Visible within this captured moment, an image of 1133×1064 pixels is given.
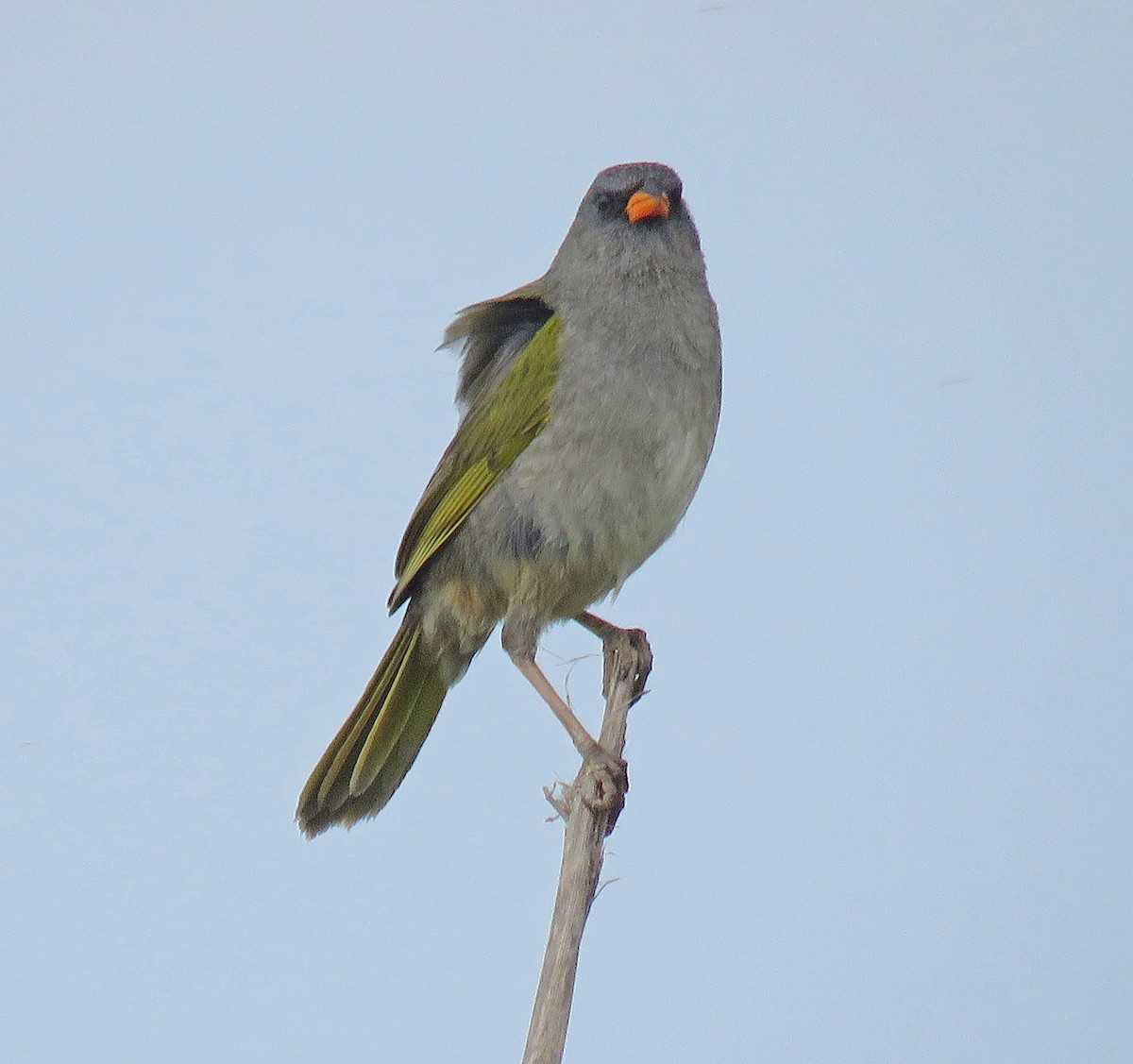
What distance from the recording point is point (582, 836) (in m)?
3.39

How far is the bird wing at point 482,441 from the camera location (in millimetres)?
4164

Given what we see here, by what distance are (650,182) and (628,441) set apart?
0.79 metres

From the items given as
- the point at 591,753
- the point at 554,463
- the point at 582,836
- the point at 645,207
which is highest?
the point at 645,207

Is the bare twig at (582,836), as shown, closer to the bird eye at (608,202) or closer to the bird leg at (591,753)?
the bird leg at (591,753)

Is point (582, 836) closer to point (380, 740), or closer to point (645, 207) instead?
point (380, 740)

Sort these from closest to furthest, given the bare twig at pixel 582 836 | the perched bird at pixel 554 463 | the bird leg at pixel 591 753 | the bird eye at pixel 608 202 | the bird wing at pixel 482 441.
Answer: the bare twig at pixel 582 836 < the bird leg at pixel 591 753 < the perched bird at pixel 554 463 < the bird wing at pixel 482 441 < the bird eye at pixel 608 202

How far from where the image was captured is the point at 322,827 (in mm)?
4453

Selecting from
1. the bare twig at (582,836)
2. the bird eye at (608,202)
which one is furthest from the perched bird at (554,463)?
the bare twig at (582,836)

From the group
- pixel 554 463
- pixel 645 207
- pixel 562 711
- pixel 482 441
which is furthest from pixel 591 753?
pixel 645 207

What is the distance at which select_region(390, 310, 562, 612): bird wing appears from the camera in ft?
13.7

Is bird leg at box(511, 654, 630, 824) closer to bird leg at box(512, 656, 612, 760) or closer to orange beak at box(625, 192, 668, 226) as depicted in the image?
bird leg at box(512, 656, 612, 760)

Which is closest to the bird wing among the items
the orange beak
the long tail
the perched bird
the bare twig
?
the perched bird

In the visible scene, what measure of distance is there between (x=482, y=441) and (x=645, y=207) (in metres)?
0.76

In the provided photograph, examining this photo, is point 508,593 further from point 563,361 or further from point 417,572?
point 563,361
